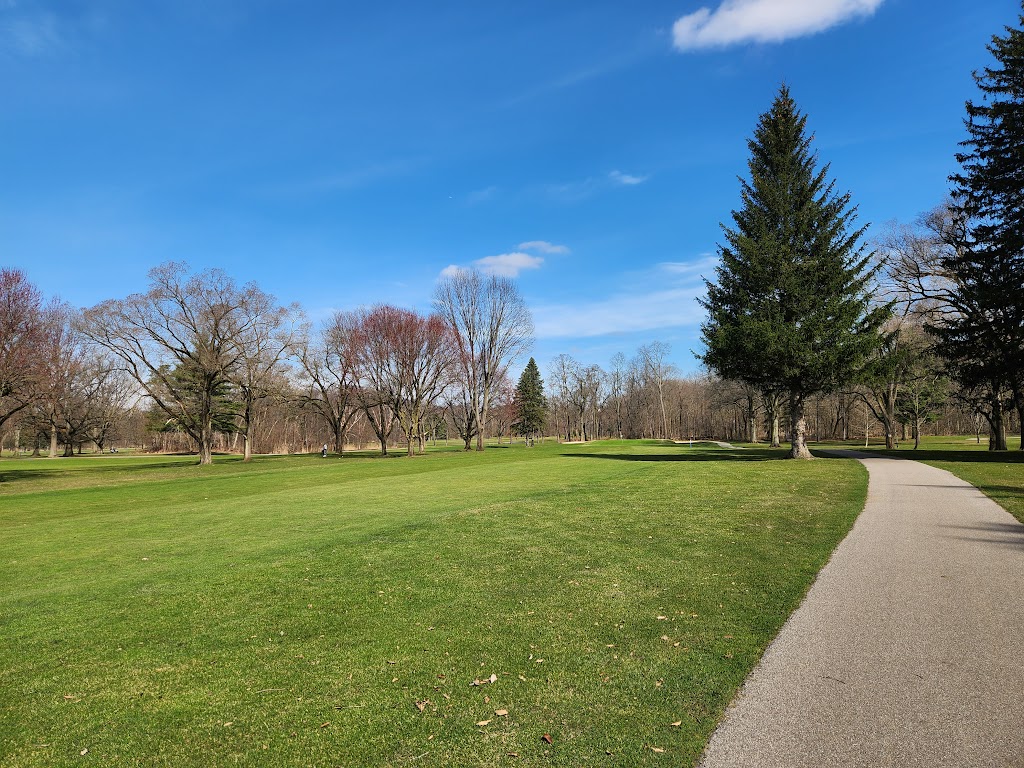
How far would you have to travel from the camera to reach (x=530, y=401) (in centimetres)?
7431

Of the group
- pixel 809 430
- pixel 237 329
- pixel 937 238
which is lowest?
pixel 809 430

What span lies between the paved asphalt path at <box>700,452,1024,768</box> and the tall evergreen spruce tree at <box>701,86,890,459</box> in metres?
17.0

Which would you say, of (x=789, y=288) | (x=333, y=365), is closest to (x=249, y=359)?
(x=333, y=365)

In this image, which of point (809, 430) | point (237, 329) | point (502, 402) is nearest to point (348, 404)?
point (237, 329)

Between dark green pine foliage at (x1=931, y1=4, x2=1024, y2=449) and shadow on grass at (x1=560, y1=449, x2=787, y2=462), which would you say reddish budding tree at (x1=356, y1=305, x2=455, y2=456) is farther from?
dark green pine foliage at (x1=931, y1=4, x2=1024, y2=449)

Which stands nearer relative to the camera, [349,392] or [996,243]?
[996,243]

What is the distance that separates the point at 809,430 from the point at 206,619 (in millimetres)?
86707

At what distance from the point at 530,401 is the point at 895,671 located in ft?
231

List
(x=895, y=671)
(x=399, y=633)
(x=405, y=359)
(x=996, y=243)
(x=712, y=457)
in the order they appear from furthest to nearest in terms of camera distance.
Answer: (x=405, y=359), (x=712, y=457), (x=996, y=243), (x=399, y=633), (x=895, y=671)

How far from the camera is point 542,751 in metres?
3.05

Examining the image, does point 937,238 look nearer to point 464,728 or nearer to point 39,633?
point 464,728

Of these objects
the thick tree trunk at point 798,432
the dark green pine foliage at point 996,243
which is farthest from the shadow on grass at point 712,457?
the dark green pine foliage at point 996,243

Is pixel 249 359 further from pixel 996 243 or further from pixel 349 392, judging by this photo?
pixel 996 243

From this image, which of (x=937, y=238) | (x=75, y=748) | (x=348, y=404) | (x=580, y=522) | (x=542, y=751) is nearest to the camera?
(x=542, y=751)
